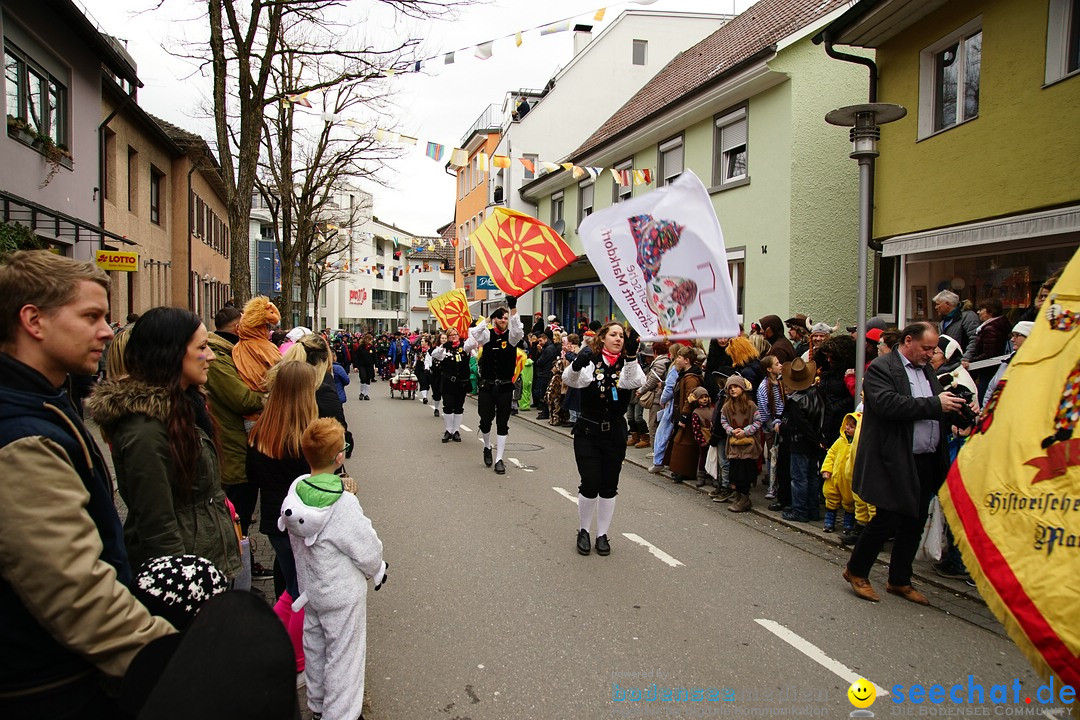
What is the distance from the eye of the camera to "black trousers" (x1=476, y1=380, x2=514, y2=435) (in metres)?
10.4

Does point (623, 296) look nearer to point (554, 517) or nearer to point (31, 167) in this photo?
point (554, 517)

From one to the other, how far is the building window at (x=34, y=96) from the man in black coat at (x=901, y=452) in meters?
14.2

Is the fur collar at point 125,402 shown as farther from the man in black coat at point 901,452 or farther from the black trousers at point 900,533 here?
the black trousers at point 900,533

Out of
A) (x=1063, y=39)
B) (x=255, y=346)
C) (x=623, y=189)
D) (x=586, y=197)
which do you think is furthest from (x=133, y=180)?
(x=1063, y=39)

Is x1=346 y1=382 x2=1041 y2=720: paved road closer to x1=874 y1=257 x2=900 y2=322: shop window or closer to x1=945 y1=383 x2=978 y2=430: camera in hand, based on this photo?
x1=945 y1=383 x2=978 y2=430: camera in hand

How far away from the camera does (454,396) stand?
502 inches

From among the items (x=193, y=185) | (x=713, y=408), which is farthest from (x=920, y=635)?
(x=193, y=185)

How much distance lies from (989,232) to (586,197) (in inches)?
612

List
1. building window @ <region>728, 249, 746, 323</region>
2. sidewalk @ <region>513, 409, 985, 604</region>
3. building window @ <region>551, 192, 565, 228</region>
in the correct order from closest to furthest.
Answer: sidewalk @ <region>513, 409, 985, 604</region> < building window @ <region>728, 249, 746, 323</region> < building window @ <region>551, 192, 565, 228</region>

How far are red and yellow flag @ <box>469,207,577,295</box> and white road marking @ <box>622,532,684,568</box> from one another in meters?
2.66

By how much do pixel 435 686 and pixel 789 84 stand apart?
42.7 ft

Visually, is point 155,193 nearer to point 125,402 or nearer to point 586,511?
point 586,511

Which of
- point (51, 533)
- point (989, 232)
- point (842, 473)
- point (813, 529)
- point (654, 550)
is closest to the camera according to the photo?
point (51, 533)

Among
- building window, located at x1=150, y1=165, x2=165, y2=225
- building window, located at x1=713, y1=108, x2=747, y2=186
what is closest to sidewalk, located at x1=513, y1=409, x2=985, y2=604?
building window, located at x1=713, y1=108, x2=747, y2=186
